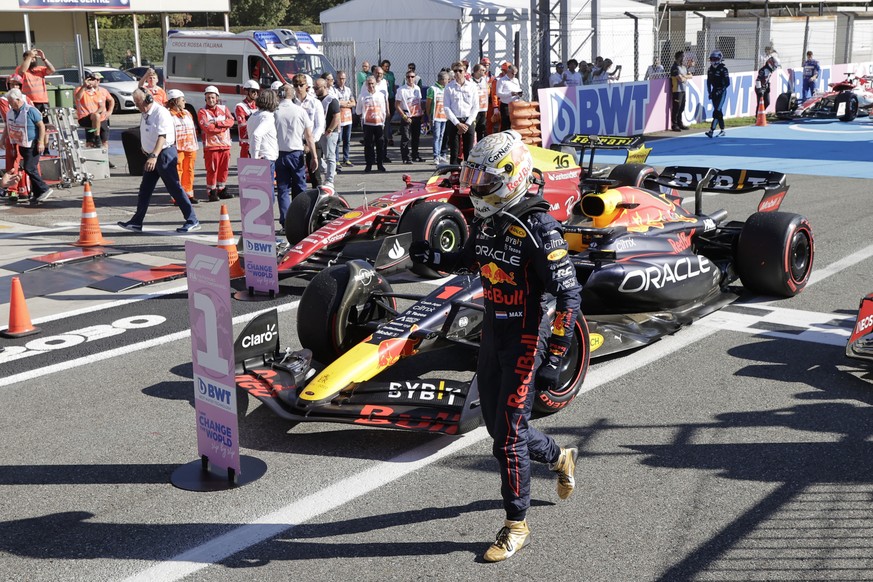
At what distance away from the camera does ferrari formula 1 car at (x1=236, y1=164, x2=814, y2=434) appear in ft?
19.1

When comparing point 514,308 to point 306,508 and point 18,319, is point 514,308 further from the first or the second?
point 18,319

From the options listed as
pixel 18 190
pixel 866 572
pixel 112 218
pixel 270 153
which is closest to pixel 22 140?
pixel 18 190

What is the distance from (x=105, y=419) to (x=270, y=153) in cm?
588

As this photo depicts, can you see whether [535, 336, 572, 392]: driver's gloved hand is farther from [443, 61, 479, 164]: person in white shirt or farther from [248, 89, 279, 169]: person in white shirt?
[443, 61, 479, 164]: person in white shirt

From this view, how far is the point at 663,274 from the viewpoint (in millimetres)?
A: 7738

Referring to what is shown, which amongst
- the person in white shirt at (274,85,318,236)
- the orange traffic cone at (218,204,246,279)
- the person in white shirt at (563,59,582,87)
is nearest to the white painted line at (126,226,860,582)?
the orange traffic cone at (218,204,246,279)

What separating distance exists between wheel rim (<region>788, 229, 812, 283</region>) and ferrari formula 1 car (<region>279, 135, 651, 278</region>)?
2.15 m

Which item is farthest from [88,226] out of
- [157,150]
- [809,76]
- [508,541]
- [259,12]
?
[259,12]

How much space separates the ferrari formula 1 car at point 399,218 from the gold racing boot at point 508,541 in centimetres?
541

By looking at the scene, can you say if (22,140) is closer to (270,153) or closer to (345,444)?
(270,153)

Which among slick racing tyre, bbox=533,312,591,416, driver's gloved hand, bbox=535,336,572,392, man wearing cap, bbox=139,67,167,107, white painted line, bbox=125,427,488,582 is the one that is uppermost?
man wearing cap, bbox=139,67,167,107

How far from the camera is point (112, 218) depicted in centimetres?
1399

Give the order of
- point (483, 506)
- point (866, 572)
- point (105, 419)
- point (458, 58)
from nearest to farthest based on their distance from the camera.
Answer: point (866, 572) < point (483, 506) < point (105, 419) < point (458, 58)

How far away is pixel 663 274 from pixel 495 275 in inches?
137
